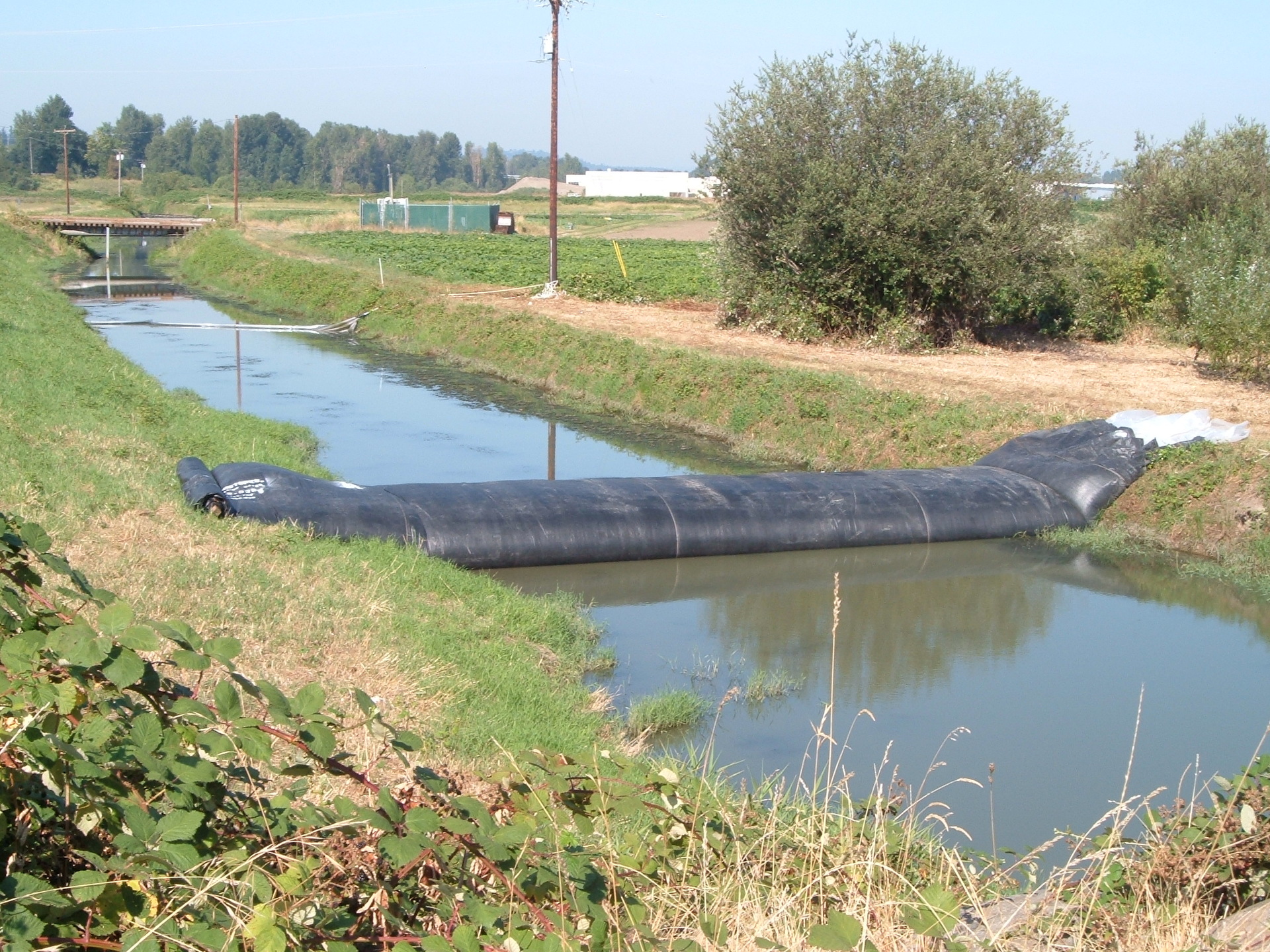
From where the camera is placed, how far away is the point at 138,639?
2.24 m

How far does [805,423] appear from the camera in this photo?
1446cm

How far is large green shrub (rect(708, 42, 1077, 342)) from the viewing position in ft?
61.0

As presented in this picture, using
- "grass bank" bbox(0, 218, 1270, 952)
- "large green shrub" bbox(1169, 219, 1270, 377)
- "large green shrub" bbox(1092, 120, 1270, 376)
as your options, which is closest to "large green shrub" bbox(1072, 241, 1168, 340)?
"large green shrub" bbox(1092, 120, 1270, 376)

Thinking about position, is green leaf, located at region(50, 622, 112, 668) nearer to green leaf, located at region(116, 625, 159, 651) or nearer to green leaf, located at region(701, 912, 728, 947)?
green leaf, located at region(116, 625, 159, 651)

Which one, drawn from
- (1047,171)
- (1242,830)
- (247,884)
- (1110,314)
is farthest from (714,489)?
(1110,314)

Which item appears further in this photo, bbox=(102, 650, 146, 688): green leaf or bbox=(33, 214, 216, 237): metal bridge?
bbox=(33, 214, 216, 237): metal bridge

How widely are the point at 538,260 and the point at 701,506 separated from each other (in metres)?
25.8

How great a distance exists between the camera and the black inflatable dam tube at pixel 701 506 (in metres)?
9.24

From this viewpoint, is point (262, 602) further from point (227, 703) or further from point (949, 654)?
point (949, 654)

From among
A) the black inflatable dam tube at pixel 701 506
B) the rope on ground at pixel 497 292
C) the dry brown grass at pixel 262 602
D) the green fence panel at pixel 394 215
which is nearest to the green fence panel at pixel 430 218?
the green fence panel at pixel 394 215

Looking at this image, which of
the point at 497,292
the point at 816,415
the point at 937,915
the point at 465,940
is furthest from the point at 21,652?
the point at 497,292

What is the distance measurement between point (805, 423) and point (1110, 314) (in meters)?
10.4

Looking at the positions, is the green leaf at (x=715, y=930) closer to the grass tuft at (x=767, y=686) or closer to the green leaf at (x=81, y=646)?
the green leaf at (x=81, y=646)

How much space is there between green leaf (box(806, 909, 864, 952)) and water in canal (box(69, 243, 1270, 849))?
1884 mm
